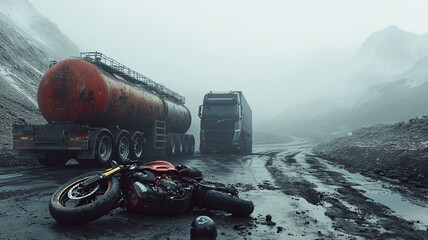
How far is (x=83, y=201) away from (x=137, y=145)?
1050 cm

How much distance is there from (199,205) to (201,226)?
2.27 m

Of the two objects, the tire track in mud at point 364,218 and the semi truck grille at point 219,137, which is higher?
the semi truck grille at point 219,137

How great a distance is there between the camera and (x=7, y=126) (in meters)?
20.2

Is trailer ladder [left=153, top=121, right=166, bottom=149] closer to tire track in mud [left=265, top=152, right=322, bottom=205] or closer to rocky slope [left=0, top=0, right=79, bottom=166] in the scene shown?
rocky slope [left=0, top=0, right=79, bottom=166]

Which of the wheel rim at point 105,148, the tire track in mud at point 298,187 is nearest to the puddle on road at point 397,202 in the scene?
the tire track in mud at point 298,187

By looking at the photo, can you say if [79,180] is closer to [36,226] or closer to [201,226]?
[36,226]

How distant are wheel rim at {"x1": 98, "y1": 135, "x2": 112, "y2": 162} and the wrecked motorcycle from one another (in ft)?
22.7

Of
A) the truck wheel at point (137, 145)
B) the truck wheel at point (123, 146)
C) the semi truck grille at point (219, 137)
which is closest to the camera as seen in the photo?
the truck wheel at point (123, 146)

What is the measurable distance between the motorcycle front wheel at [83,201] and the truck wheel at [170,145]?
14185 millimetres

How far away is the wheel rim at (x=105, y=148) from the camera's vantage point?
39.9 feet

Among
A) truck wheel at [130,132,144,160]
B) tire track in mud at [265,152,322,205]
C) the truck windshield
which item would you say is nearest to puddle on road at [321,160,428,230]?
tire track in mud at [265,152,322,205]

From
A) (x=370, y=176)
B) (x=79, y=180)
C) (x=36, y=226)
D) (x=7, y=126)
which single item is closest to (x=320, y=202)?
(x=79, y=180)

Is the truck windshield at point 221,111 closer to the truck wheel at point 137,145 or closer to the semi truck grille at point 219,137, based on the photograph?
the semi truck grille at point 219,137

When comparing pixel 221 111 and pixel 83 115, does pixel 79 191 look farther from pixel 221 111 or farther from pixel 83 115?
pixel 221 111
